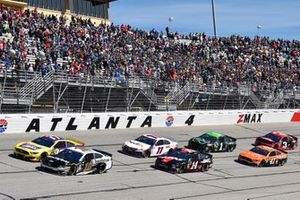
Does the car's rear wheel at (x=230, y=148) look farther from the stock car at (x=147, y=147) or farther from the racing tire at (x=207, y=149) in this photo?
the stock car at (x=147, y=147)

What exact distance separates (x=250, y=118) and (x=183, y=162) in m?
21.7

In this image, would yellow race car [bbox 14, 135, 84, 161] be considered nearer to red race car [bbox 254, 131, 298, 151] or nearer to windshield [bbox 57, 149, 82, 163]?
windshield [bbox 57, 149, 82, 163]

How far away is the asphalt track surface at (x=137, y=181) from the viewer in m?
18.9

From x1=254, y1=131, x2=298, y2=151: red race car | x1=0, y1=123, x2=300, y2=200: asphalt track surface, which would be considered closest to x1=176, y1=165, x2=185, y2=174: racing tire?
x1=0, y1=123, x2=300, y2=200: asphalt track surface

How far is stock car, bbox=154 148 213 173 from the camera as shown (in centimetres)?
2442

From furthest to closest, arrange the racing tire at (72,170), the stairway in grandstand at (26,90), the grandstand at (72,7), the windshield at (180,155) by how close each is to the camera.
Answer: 1. the grandstand at (72,7)
2. the stairway in grandstand at (26,90)
3. the windshield at (180,155)
4. the racing tire at (72,170)

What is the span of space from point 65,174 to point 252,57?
123ft

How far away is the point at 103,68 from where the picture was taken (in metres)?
36.0

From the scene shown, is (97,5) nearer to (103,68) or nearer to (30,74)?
(103,68)

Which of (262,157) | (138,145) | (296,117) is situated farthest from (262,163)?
(296,117)

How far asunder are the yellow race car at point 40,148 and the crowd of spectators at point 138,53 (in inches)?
242

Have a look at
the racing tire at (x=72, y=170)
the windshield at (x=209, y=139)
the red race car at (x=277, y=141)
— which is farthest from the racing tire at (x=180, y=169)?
the red race car at (x=277, y=141)

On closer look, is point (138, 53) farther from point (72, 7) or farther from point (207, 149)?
point (72, 7)

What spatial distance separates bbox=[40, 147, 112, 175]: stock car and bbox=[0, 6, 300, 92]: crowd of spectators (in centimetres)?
847
